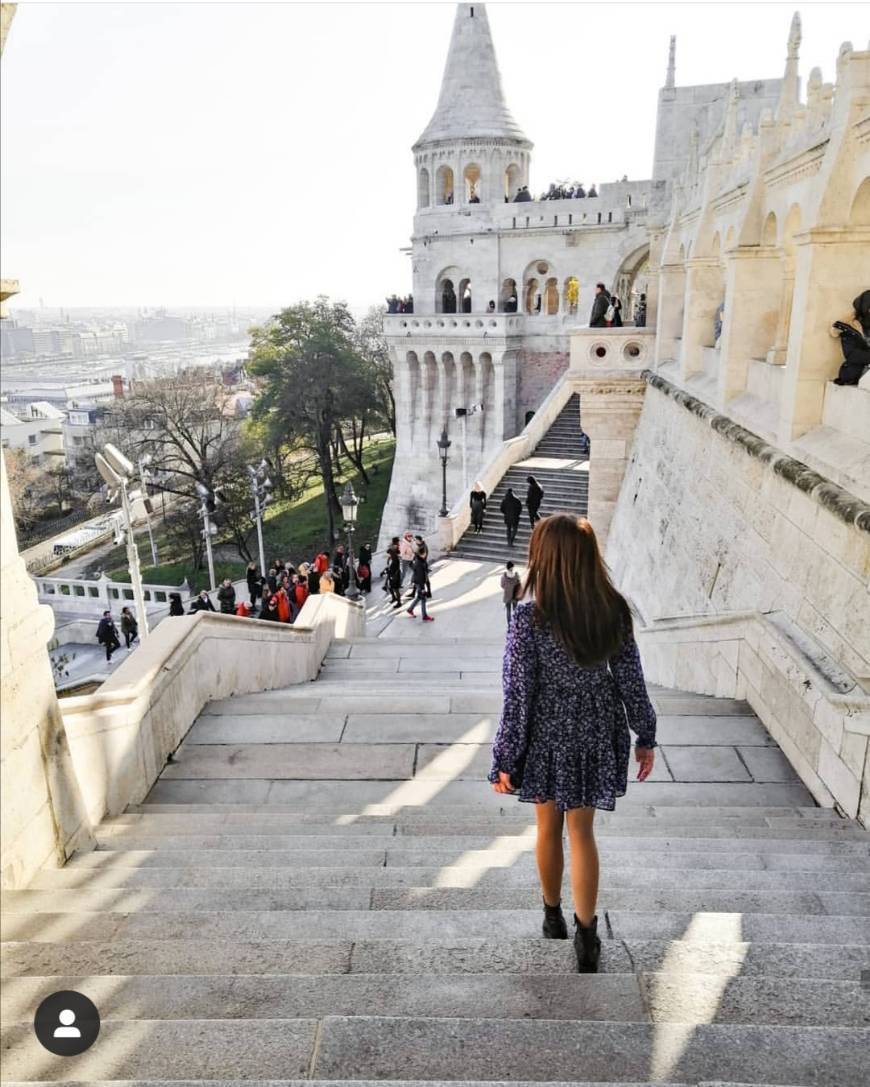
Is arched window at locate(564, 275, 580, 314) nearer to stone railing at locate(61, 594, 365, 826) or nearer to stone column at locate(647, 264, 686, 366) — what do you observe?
stone column at locate(647, 264, 686, 366)

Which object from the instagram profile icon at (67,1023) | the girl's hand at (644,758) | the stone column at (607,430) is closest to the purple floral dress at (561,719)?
the girl's hand at (644,758)

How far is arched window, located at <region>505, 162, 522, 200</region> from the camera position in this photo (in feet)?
106

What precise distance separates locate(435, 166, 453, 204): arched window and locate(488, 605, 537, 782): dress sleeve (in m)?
33.0

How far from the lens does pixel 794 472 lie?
5.87m

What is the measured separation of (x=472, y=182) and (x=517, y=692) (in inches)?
1368

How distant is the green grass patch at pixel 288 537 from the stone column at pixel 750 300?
24.0m

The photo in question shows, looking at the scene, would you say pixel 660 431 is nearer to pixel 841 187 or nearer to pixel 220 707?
pixel 841 187

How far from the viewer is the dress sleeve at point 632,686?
2484 mm

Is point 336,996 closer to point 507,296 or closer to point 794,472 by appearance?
point 794,472

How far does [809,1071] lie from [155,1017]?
1549mm

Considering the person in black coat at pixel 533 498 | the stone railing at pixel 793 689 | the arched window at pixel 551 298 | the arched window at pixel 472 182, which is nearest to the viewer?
the stone railing at pixel 793 689

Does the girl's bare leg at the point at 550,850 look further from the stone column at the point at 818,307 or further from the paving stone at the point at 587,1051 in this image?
the stone column at the point at 818,307

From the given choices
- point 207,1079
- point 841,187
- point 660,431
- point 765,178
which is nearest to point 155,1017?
point 207,1079

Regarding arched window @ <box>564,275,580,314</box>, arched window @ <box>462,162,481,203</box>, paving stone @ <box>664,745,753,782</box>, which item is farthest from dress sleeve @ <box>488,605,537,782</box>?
arched window @ <box>462,162,481,203</box>
